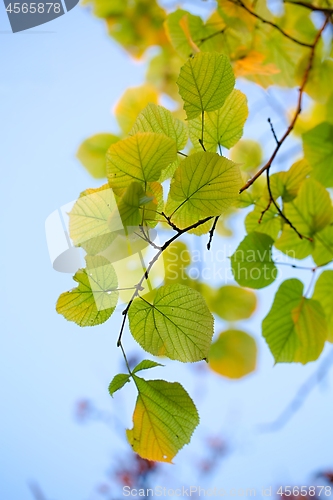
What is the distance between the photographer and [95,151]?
708mm

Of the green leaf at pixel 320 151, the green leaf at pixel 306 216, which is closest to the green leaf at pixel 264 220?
the green leaf at pixel 306 216

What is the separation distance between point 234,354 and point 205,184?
0.54 meters

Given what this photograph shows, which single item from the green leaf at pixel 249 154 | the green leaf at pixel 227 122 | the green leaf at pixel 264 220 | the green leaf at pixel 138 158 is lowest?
the green leaf at pixel 264 220

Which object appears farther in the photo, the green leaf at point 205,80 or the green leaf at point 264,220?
the green leaf at point 264,220

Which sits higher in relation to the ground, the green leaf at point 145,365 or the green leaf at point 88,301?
the green leaf at point 88,301

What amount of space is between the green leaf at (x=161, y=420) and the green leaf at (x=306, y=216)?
0.28m

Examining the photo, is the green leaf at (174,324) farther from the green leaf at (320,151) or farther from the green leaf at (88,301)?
the green leaf at (320,151)

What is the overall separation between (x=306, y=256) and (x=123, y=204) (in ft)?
1.22

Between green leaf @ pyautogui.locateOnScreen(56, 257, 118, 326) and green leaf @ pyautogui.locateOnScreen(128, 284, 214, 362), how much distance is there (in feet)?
0.07

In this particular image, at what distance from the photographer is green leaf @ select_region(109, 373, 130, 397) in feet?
1.05

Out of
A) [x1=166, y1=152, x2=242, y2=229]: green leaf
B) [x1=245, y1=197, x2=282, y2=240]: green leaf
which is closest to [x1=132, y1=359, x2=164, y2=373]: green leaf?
[x1=166, y1=152, x2=242, y2=229]: green leaf

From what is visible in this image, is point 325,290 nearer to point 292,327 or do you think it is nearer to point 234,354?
point 292,327

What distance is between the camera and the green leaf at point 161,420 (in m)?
0.33

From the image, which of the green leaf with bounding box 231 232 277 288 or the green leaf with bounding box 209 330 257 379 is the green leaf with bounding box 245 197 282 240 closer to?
the green leaf with bounding box 231 232 277 288
